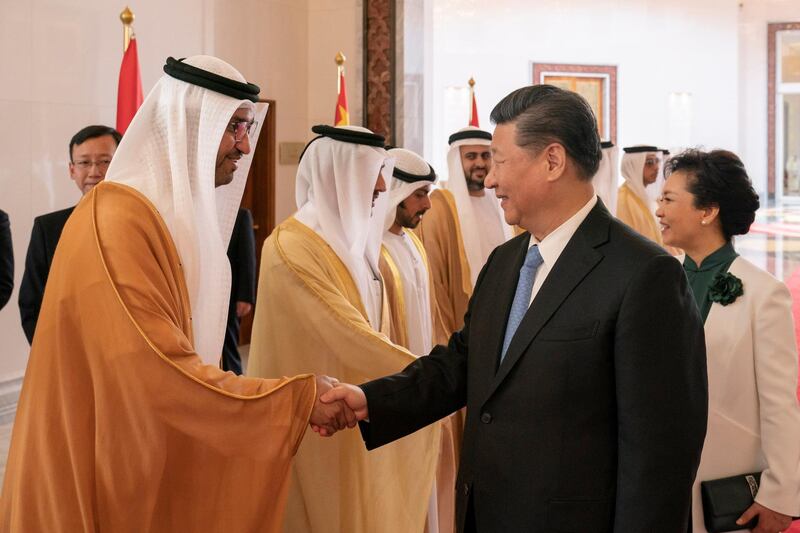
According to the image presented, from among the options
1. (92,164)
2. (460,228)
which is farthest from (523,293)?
(460,228)

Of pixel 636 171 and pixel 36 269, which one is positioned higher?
pixel 636 171

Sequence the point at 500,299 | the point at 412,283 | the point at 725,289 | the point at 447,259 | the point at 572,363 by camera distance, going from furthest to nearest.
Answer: the point at 447,259, the point at 412,283, the point at 725,289, the point at 500,299, the point at 572,363

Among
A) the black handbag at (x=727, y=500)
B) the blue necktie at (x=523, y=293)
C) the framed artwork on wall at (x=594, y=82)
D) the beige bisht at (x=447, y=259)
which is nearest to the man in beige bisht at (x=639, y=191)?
the beige bisht at (x=447, y=259)

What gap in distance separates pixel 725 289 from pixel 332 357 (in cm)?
145

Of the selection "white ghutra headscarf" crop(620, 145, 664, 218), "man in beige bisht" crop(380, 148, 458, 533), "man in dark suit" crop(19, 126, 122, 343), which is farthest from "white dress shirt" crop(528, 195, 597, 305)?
"white ghutra headscarf" crop(620, 145, 664, 218)

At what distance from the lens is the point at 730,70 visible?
70.1 ft

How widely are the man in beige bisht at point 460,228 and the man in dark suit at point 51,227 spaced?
2029mm

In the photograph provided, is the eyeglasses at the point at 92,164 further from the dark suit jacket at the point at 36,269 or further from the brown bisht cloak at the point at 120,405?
the brown bisht cloak at the point at 120,405

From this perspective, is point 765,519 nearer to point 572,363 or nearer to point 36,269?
point 572,363

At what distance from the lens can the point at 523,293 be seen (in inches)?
85.2

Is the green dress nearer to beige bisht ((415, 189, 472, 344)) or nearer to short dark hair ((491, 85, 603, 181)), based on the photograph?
short dark hair ((491, 85, 603, 181))

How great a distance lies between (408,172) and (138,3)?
11.8 ft

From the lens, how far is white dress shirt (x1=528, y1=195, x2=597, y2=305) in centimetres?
212

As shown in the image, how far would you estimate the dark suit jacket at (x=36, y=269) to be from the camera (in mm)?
4043
